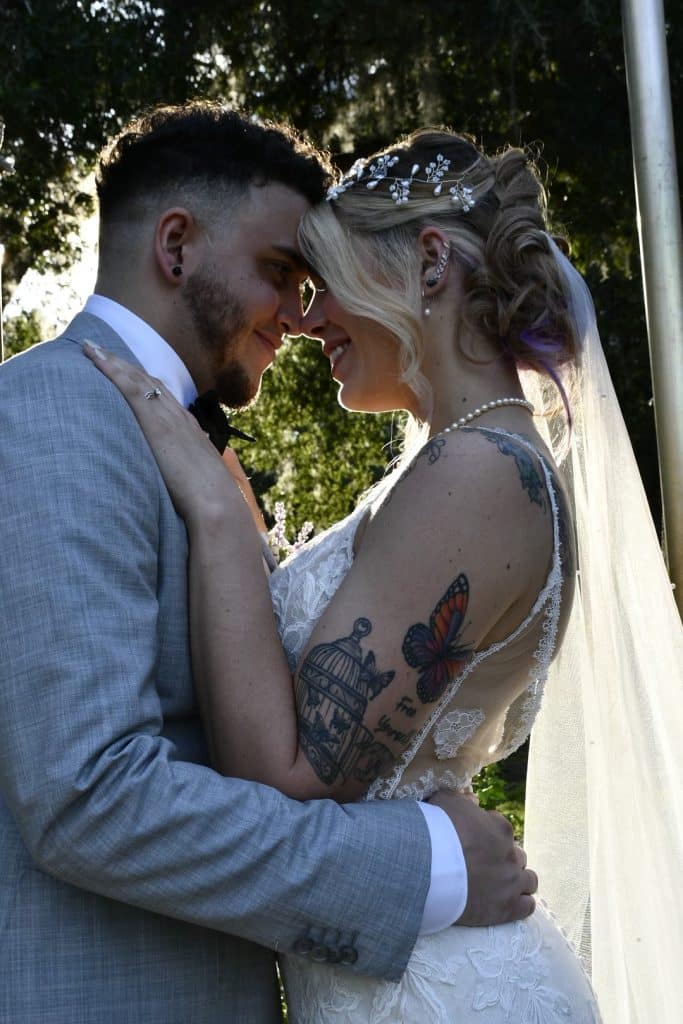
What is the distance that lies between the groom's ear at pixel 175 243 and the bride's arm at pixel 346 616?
36 cm

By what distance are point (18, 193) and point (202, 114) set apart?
4.95 m

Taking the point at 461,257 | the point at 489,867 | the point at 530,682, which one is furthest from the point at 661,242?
the point at 489,867

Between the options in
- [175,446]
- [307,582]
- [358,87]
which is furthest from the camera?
[358,87]

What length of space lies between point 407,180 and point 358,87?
200 inches

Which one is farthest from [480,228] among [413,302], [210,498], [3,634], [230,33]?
[230,33]

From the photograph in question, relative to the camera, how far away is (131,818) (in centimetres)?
188

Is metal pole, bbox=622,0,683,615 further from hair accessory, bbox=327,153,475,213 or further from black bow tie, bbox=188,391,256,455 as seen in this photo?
black bow tie, bbox=188,391,256,455

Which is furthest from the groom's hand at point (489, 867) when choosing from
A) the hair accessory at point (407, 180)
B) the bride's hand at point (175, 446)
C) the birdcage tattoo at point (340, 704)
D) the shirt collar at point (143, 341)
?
the hair accessory at point (407, 180)

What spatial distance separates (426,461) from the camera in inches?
92.0

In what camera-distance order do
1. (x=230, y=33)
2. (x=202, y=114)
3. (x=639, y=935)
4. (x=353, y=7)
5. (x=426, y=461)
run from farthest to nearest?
(x=230, y=33)
(x=353, y=7)
(x=202, y=114)
(x=639, y=935)
(x=426, y=461)

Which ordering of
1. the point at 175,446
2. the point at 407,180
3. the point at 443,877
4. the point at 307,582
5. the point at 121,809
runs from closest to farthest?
the point at 121,809 < the point at 443,877 < the point at 175,446 < the point at 307,582 < the point at 407,180

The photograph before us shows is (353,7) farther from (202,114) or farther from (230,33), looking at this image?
(202,114)

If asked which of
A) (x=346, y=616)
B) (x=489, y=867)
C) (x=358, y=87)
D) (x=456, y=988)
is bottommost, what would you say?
(x=456, y=988)

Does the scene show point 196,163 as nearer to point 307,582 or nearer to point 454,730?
point 307,582
